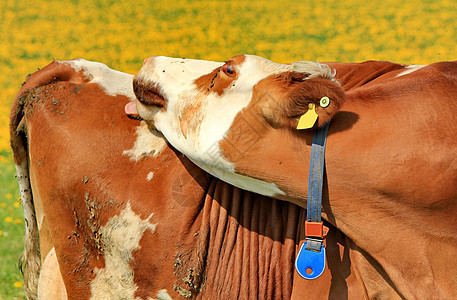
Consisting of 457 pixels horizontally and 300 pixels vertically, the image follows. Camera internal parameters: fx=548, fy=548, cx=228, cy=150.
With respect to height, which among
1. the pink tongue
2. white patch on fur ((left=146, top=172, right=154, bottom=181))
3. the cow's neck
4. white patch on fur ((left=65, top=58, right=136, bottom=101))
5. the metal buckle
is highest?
white patch on fur ((left=65, top=58, right=136, bottom=101))

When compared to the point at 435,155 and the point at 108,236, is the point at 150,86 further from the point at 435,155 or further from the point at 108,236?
the point at 435,155

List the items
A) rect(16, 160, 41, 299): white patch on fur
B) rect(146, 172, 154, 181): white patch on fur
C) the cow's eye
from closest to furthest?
the cow's eye
rect(146, 172, 154, 181): white patch on fur
rect(16, 160, 41, 299): white patch on fur

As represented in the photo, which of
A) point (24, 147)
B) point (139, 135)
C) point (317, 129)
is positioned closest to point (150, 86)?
point (139, 135)

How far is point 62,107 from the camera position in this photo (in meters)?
2.84

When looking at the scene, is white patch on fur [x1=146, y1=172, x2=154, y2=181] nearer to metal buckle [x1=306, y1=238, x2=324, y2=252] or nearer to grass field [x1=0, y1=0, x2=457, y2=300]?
metal buckle [x1=306, y1=238, x2=324, y2=252]

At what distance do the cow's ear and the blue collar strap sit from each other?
72mm

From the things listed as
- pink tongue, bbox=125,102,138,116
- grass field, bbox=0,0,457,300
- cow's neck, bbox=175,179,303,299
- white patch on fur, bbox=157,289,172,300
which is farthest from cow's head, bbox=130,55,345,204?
grass field, bbox=0,0,457,300

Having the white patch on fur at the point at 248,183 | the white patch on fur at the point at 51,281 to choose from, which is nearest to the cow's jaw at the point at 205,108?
the white patch on fur at the point at 248,183

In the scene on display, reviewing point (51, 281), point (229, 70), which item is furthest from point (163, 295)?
point (229, 70)

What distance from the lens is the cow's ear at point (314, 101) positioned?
1.91 m

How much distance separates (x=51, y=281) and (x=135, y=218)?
2.53 feet

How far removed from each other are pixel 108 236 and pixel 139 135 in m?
0.51

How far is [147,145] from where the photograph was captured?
2.66 meters

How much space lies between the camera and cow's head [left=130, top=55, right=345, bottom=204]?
1.94 m
